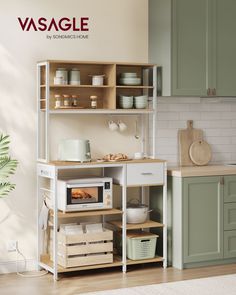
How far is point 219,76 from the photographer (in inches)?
237

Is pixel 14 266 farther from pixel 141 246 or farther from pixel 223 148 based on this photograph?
pixel 223 148

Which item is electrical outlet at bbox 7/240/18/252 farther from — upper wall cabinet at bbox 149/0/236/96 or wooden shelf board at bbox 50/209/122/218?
upper wall cabinet at bbox 149/0/236/96

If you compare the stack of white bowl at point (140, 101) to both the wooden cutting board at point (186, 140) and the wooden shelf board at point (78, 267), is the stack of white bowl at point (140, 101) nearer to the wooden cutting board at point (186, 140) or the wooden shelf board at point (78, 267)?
the wooden cutting board at point (186, 140)

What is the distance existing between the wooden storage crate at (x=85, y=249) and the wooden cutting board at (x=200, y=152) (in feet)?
4.09

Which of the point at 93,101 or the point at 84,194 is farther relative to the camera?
the point at 93,101

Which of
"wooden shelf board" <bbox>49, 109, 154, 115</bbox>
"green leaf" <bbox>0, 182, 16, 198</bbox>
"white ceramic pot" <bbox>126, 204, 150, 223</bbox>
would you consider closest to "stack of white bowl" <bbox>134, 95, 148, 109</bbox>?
"wooden shelf board" <bbox>49, 109, 154, 115</bbox>

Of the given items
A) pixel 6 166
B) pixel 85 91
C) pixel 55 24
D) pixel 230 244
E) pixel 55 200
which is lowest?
pixel 230 244

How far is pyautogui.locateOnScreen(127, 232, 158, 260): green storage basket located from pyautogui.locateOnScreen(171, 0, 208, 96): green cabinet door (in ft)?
4.40

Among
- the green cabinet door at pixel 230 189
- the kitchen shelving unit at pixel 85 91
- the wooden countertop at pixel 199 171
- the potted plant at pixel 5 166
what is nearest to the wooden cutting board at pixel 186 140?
the wooden countertop at pixel 199 171

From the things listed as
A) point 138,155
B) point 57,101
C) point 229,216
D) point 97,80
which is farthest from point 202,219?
point 57,101

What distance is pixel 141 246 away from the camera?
5.71 meters

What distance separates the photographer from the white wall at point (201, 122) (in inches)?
244

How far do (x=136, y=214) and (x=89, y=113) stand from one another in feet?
3.28

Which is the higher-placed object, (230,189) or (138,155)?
(138,155)
